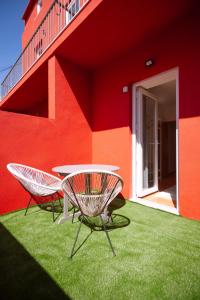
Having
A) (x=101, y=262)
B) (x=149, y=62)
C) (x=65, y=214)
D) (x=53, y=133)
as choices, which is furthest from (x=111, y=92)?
(x=101, y=262)

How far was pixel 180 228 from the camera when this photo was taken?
7.62ft

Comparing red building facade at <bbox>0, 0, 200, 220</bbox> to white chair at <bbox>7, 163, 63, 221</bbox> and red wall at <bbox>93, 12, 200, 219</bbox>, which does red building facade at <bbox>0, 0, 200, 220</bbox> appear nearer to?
red wall at <bbox>93, 12, 200, 219</bbox>

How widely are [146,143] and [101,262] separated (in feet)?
8.88

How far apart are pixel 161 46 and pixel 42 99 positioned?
5.22 m

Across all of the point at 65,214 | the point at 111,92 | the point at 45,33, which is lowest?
the point at 65,214

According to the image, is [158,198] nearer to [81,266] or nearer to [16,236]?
[81,266]

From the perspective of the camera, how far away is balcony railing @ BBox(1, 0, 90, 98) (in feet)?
13.3

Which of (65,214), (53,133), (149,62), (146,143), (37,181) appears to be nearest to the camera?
(65,214)

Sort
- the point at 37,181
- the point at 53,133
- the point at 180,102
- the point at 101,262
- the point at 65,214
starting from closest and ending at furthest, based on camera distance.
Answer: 1. the point at 101,262
2. the point at 65,214
3. the point at 180,102
4. the point at 37,181
5. the point at 53,133

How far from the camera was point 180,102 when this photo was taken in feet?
8.90

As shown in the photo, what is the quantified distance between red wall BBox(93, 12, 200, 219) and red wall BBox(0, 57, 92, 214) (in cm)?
33

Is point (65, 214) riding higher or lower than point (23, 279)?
higher

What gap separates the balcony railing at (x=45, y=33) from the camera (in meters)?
4.05

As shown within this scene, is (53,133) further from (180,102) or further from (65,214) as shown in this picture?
(180,102)
